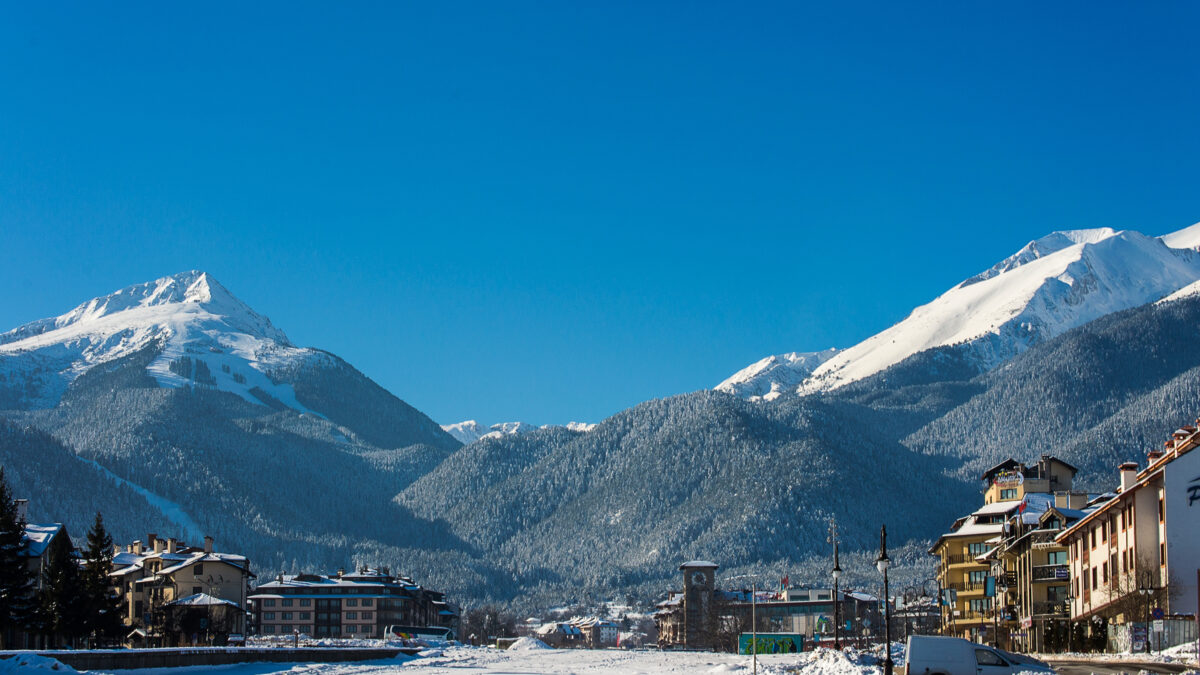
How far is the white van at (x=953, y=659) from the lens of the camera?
186ft

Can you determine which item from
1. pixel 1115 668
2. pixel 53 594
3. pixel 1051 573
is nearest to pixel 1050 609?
pixel 1051 573

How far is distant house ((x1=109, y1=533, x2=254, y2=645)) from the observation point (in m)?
151

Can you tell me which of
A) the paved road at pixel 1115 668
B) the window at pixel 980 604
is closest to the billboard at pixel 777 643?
the window at pixel 980 604

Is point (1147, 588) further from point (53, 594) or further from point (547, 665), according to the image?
point (53, 594)

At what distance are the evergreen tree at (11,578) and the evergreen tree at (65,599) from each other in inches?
179

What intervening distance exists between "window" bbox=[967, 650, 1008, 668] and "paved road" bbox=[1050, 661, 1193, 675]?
562cm

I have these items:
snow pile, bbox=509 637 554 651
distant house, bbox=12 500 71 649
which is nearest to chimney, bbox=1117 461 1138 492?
snow pile, bbox=509 637 554 651

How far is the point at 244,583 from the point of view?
170 metres

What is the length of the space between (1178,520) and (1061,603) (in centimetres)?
2799

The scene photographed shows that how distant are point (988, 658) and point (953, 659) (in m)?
1.80

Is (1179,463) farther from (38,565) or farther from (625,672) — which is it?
(38,565)

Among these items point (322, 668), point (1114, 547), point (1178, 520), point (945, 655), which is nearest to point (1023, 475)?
point (1114, 547)

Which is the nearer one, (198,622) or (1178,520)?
(1178,520)

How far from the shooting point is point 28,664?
231ft
